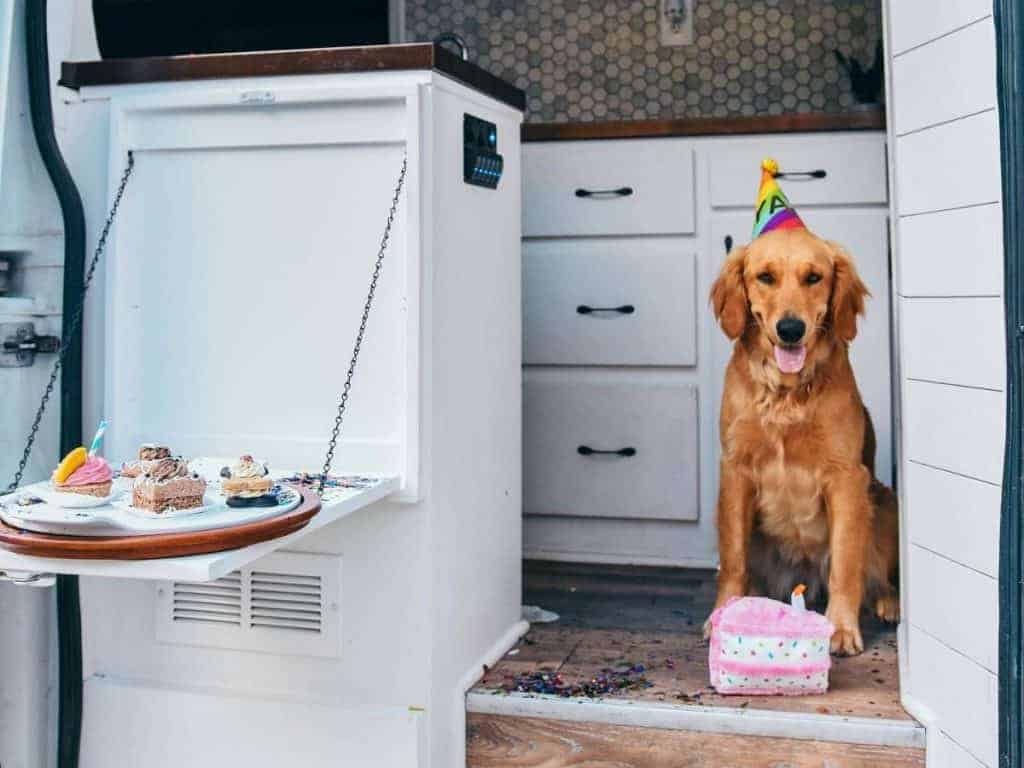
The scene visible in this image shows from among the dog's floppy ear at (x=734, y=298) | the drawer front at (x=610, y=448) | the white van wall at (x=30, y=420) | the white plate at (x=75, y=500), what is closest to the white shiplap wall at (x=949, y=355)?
the dog's floppy ear at (x=734, y=298)

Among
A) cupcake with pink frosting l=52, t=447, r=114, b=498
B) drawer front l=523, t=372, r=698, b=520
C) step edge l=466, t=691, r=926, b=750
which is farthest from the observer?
drawer front l=523, t=372, r=698, b=520

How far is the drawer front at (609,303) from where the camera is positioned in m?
2.63

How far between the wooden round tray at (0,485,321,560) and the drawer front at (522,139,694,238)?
158cm

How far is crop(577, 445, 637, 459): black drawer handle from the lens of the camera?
2.65 metres

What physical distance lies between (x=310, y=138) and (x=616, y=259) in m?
1.08

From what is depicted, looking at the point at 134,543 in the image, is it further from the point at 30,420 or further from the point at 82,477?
the point at 30,420

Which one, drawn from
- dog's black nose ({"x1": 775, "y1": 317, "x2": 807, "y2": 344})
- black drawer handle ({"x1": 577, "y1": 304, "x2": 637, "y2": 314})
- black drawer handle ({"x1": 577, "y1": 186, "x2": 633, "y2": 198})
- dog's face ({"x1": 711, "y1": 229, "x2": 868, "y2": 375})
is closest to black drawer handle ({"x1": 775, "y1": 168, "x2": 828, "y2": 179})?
black drawer handle ({"x1": 577, "y1": 186, "x2": 633, "y2": 198})

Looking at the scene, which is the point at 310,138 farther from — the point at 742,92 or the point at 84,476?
the point at 742,92

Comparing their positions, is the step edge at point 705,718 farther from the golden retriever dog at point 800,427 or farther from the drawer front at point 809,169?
the drawer front at point 809,169

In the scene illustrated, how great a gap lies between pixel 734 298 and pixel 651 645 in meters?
0.69

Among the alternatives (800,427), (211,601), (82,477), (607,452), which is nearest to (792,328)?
(800,427)

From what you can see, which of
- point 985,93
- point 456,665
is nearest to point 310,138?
point 456,665

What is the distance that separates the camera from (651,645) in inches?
80.8

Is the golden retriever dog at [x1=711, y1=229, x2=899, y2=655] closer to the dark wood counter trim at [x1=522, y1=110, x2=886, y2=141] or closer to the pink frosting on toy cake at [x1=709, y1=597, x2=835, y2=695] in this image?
the pink frosting on toy cake at [x1=709, y1=597, x2=835, y2=695]
